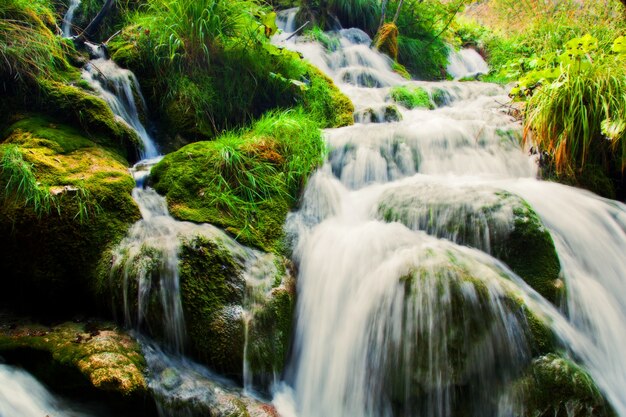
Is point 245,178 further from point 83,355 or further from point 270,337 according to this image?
point 83,355

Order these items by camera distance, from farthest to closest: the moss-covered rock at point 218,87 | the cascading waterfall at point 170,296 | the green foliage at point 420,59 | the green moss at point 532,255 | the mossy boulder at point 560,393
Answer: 1. the green foliage at point 420,59
2. the moss-covered rock at point 218,87
3. the green moss at point 532,255
4. the cascading waterfall at point 170,296
5. the mossy boulder at point 560,393

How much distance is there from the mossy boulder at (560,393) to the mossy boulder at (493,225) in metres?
0.63

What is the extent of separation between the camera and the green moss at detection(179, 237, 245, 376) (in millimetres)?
2371

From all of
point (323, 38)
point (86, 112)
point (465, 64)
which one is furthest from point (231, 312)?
point (465, 64)

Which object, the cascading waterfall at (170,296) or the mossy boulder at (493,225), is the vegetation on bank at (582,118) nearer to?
the mossy boulder at (493,225)

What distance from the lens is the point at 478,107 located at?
581cm

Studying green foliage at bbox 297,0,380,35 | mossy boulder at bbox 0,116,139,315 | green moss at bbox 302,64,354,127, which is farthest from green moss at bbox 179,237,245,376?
green foliage at bbox 297,0,380,35

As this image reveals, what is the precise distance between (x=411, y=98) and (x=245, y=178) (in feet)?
12.6

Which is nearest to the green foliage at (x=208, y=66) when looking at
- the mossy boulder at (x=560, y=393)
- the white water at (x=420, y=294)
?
the white water at (x=420, y=294)

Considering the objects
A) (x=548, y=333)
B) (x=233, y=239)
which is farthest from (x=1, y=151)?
(x=548, y=333)

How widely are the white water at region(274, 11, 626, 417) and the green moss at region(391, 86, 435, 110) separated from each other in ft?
7.36

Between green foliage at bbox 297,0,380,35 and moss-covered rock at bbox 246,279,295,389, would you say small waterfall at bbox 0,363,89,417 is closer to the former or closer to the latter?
moss-covered rock at bbox 246,279,295,389

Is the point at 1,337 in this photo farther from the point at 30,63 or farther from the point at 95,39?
the point at 95,39

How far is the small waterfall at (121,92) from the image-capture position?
412 centimetres
